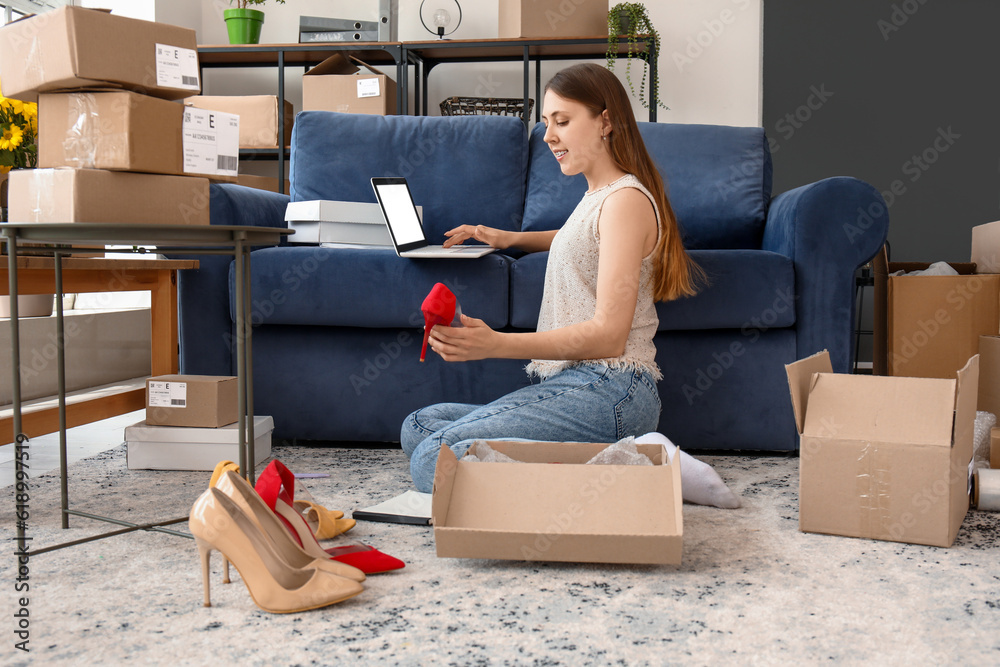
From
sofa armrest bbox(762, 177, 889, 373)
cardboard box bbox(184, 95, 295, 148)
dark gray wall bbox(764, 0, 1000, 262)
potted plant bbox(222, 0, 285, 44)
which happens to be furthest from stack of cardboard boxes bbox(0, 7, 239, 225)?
dark gray wall bbox(764, 0, 1000, 262)

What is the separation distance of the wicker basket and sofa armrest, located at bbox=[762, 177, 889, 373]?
2.14 metres

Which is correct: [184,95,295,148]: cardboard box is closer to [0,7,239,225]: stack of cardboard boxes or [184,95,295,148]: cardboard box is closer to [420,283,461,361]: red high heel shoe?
[0,7,239,225]: stack of cardboard boxes

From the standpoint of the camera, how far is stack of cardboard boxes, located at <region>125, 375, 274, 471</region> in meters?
1.67

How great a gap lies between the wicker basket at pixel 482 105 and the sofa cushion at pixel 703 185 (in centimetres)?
155

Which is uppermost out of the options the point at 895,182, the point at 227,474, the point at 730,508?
the point at 895,182

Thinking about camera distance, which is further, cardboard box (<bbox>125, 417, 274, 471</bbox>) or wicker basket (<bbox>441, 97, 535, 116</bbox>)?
wicker basket (<bbox>441, 97, 535, 116</bbox>)

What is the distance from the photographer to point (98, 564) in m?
1.12

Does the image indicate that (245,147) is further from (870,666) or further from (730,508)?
(870,666)

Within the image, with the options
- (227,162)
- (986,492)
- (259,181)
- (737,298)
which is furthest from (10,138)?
(259,181)

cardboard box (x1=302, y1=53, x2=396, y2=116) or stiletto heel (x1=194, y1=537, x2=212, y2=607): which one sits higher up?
cardboard box (x1=302, y1=53, x2=396, y2=116)

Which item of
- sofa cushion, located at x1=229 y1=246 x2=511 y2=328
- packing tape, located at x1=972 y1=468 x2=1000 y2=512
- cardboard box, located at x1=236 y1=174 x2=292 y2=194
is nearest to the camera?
packing tape, located at x1=972 y1=468 x2=1000 y2=512

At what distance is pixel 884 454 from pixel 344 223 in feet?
4.25

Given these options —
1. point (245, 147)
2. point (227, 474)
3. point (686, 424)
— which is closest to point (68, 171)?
point (227, 474)

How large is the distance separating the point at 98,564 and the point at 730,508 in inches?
39.4
